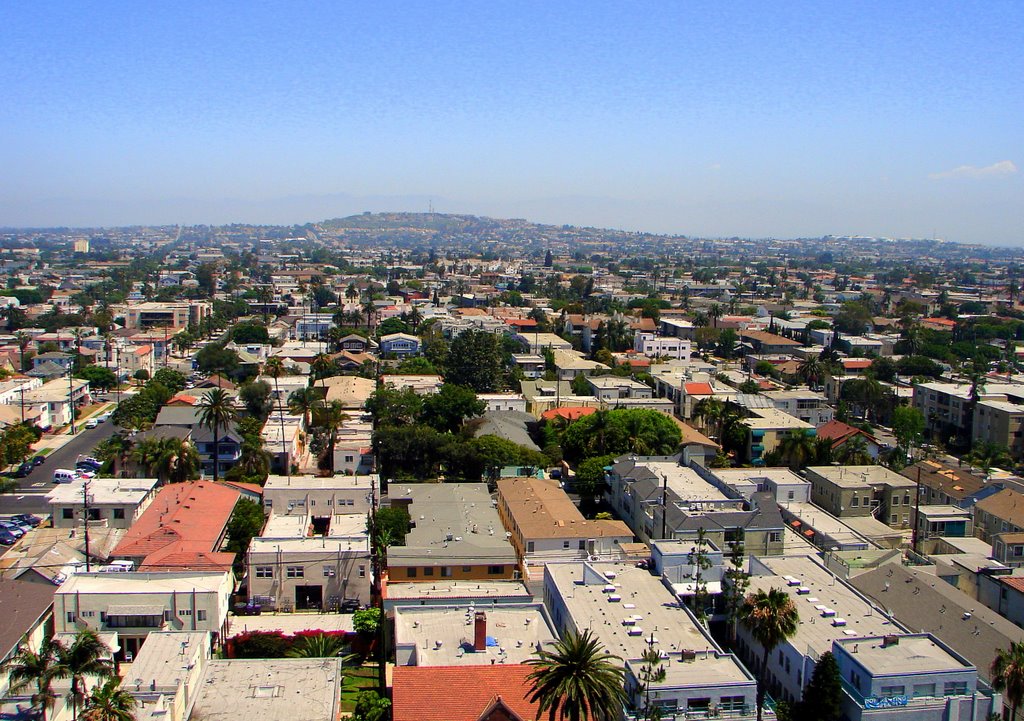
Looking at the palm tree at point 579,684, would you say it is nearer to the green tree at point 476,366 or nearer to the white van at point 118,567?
the white van at point 118,567

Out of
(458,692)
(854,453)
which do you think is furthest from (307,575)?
(854,453)

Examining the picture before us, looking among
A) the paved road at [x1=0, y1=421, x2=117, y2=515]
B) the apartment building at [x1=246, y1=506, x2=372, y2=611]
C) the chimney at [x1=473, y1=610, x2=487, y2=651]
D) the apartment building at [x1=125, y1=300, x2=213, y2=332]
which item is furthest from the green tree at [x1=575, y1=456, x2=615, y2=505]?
the apartment building at [x1=125, y1=300, x2=213, y2=332]

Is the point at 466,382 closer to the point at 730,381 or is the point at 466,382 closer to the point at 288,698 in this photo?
the point at 730,381

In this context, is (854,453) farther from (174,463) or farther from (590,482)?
(174,463)

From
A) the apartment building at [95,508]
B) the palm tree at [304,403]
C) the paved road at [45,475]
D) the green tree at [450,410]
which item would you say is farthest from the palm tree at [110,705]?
the palm tree at [304,403]

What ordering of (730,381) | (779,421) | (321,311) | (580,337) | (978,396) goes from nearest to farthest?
(779,421)
(978,396)
(730,381)
(580,337)
(321,311)

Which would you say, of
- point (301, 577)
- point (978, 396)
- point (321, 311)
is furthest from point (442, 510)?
point (321, 311)

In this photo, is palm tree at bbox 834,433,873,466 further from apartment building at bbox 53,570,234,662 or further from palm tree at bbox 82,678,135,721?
palm tree at bbox 82,678,135,721
